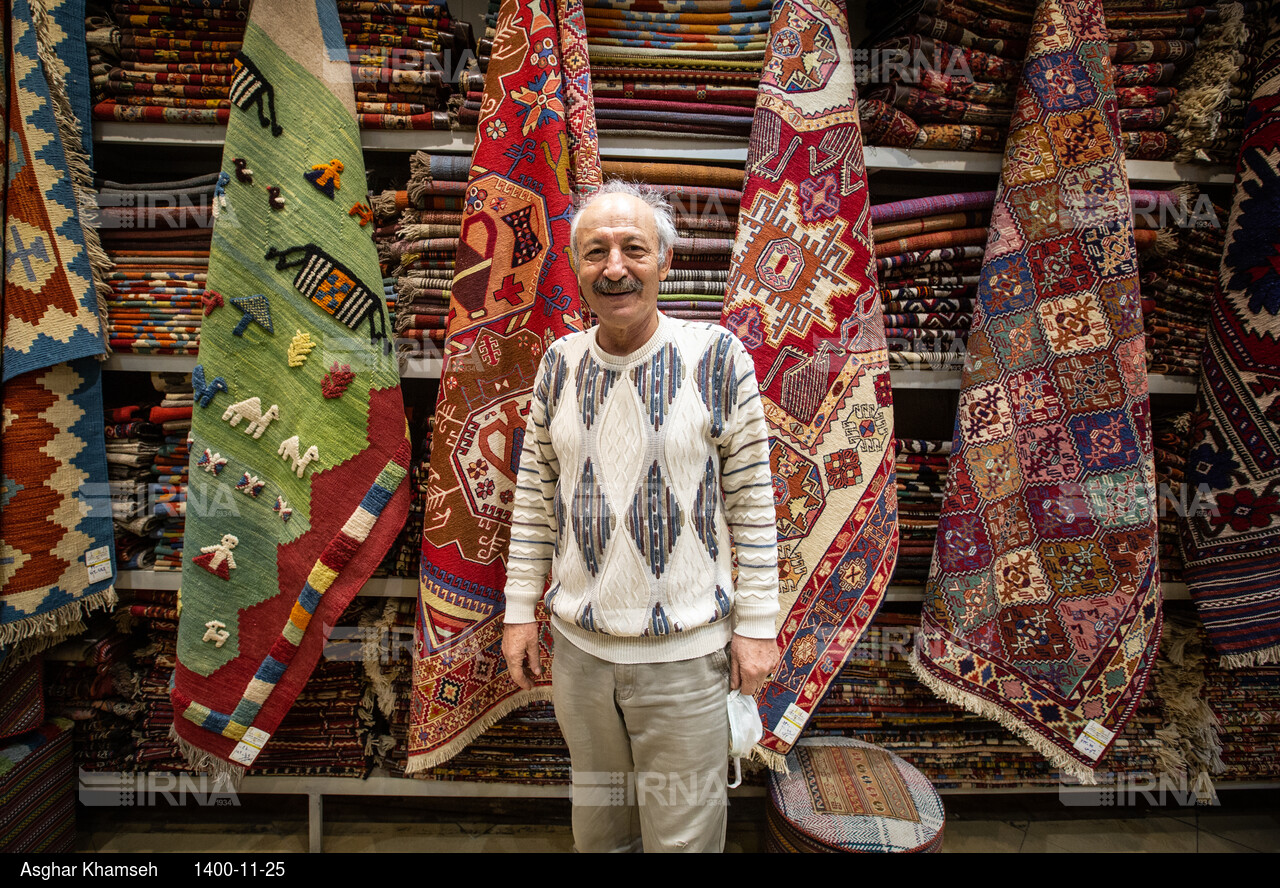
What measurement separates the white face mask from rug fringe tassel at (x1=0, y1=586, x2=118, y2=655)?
5.04 ft

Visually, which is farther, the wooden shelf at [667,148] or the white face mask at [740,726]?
the wooden shelf at [667,148]

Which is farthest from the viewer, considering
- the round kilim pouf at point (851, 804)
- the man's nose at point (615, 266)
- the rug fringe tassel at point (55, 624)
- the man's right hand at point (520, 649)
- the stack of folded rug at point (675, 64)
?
the stack of folded rug at point (675, 64)

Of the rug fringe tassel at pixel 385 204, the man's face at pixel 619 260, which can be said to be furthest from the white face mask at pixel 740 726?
the rug fringe tassel at pixel 385 204

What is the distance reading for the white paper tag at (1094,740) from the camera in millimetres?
1344

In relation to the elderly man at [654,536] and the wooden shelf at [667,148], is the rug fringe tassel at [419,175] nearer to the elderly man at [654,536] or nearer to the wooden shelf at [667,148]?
the wooden shelf at [667,148]

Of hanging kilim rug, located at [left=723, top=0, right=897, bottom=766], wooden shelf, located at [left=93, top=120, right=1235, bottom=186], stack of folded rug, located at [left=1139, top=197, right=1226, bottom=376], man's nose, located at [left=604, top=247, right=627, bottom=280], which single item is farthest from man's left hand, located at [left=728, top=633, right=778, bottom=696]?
stack of folded rug, located at [left=1139, top=197, right=1226, bottom=376]

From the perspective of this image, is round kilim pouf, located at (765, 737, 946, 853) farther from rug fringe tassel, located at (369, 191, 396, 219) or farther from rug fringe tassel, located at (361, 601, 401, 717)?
rug fringe tassel, located at (369, 191, 396, 219)

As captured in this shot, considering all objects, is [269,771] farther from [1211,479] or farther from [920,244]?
[1211,479]

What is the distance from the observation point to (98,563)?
1395 mm

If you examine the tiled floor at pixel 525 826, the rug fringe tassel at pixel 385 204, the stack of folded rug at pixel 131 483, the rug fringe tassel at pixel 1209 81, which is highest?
the rug fringe tassel at pixel 1209 81

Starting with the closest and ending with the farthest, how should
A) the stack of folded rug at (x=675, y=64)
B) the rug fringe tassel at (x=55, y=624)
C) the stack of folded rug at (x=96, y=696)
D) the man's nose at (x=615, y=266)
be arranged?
the man's nose at (x=615, y=266)
the rug fringe tassel at (x=55, y=624)
the stack of folded rug at (x=675, y=64)
the stack of folded rug at (x=96, y=696)

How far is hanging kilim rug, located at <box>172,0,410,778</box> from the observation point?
1.27m
